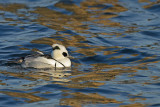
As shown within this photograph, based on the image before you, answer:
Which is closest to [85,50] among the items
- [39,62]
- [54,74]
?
[39,62]

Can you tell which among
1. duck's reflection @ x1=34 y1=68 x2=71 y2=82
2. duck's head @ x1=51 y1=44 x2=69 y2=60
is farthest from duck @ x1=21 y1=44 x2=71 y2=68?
duck's reflection @ x1=34 y1=68 x2=71 y2=82

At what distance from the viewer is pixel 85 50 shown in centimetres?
1554

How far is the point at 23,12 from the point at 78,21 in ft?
9.56

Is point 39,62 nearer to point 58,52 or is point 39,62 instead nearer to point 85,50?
point 58,52

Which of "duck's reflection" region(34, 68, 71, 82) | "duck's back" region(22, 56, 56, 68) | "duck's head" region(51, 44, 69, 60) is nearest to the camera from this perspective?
"duck's reflection" region(34, 68, 71, 82)

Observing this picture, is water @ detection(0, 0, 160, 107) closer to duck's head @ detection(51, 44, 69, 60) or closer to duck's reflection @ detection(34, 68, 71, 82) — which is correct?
duck's reflection @ detection(34, 68, 71, 82)

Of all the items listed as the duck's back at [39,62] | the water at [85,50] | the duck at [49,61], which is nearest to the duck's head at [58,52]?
the duck at [49,61]

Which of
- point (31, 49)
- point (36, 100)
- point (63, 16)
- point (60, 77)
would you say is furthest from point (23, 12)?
point (36, 100)

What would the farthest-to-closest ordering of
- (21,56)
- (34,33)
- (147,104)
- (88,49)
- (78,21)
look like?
(78,21)
(34,33)
(88,49)
(21,56)
(147,104)

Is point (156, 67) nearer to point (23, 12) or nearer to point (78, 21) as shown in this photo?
point (78, 21)

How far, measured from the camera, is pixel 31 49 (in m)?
15.5

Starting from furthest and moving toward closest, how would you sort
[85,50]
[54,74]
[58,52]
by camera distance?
[85,50], [58,52], [54,74]

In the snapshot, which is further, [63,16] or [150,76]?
[63,16]

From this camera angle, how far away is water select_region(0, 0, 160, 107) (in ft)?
33.8
